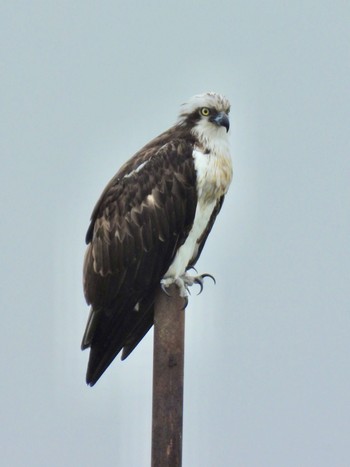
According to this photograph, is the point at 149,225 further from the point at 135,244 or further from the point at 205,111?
the point at 205,111

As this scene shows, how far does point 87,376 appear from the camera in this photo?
11500mm

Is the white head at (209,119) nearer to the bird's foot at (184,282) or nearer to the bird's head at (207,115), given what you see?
the bird's head at (207,115)

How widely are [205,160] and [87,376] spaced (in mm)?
2406

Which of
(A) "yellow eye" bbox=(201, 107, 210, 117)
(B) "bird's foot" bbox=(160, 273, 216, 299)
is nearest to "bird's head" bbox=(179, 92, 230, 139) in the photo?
(A) "yellow eye" bbox=(201, 107, 210, 117)

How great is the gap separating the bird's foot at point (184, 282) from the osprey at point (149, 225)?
12mm

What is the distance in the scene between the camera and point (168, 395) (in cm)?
1046

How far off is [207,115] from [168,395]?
10.2 ft

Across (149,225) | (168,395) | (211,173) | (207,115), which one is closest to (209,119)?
(207,115)

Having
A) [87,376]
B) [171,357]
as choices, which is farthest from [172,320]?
[87,376]

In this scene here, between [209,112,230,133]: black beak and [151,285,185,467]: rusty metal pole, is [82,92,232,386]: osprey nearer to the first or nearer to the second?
[209,112,230,133]: black beak

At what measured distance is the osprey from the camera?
11625 millimetres

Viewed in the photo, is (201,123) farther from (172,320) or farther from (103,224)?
(172,320)

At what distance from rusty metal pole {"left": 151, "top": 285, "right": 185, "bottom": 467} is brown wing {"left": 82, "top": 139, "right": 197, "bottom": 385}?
997 mm

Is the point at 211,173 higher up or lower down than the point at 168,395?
higher up
